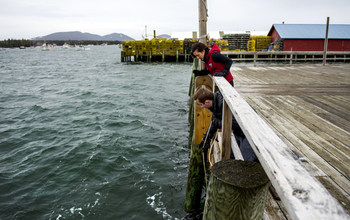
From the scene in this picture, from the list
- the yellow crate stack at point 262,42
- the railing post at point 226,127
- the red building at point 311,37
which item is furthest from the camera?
the yellow crate stack at point 262,42

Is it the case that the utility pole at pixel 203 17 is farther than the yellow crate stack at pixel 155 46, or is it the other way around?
the yellow crate stack at pixel 155 46

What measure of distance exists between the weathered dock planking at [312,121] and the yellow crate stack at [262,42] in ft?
102

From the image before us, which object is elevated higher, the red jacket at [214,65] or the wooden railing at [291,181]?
the red jacket at [214,65]

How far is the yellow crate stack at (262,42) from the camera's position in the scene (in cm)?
3675

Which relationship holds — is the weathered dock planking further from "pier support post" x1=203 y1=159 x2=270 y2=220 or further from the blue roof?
the blue roof

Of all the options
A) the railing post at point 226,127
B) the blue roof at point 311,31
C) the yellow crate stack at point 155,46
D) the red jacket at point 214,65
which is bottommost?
the railing post at point 226,127

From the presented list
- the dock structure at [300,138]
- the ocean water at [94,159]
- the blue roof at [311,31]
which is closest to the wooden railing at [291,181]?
the dock structure at [300,138]

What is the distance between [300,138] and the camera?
3.68 m

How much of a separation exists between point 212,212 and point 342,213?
98cm

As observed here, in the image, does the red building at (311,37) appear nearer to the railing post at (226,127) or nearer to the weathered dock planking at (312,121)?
the weathered dock planking at (312,121)

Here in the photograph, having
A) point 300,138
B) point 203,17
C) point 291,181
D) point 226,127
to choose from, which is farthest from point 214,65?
point 291,181

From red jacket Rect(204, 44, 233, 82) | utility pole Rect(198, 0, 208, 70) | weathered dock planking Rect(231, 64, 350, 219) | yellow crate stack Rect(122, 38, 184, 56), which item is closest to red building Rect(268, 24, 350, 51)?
yellow crate stack Rect(122, 38, 184, 56)

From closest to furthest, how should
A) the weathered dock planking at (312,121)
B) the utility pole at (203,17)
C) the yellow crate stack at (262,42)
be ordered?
the weathered dock planking at (312,121)
the utility pole at (203,17)
the yellow crate stack at (262,42)

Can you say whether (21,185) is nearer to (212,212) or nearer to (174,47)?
(212,212)
